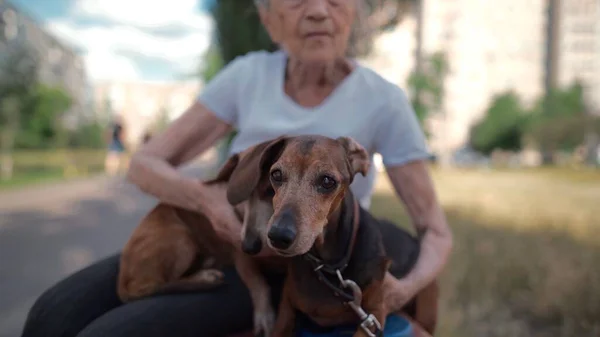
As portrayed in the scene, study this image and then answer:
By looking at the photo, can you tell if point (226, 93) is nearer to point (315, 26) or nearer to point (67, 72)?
point (315, 26)

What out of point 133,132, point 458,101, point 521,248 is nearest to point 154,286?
point 521,248

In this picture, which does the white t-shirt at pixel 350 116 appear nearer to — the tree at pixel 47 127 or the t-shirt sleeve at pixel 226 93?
the t-shirt sleeve at pixel 226 93

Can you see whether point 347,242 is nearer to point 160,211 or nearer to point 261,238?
point 261,238

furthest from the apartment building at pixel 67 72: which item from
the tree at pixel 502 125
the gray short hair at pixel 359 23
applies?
the tree at pixel 502 125

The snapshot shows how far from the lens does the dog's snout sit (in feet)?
3.92

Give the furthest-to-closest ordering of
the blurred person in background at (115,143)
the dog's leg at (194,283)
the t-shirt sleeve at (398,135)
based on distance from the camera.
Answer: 1. the blurred person in background at (115,143)
2. the t-shirt sleeve at (398,135)
3. the dog's leg at (194,283)

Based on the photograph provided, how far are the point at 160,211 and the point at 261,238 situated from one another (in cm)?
57

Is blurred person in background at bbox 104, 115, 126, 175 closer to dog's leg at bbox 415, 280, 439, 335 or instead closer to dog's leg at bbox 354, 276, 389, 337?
dog's leg at bbox 415, 280, 439, 335

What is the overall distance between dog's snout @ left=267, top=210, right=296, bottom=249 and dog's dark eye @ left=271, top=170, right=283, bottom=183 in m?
0.15

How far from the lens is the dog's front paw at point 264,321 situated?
1620mm

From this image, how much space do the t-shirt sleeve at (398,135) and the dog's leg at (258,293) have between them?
2.04 ft

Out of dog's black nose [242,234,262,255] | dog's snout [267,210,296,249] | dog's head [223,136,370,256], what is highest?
dog's head [223,136,370,256]

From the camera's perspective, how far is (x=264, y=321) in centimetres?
163

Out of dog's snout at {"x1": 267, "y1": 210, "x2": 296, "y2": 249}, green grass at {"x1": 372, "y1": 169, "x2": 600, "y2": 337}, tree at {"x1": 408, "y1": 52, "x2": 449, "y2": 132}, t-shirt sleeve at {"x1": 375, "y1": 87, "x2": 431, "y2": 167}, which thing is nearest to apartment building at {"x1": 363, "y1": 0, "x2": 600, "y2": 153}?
tree at {"x1": 408, "y1": 52, "x2": 449, "y2": 132}
